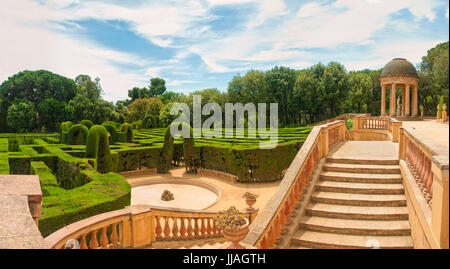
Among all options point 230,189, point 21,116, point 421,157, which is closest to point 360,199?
point 421,157

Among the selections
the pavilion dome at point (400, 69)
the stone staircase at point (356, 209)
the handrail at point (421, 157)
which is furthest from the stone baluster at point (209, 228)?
the pavilion dome at point (400, 69)

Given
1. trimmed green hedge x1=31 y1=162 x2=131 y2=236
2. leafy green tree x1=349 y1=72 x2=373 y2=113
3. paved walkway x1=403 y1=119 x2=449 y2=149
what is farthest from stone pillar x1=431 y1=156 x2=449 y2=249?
leafy green tree x1=349 y1=72 x2=373 y2=113

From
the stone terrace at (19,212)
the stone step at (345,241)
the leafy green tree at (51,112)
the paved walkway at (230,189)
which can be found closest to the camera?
the stone terrace at (19,212)

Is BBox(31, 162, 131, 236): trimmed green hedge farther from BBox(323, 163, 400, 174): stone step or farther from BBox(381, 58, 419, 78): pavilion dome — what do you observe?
BBox(381, 58, 419, 78): pavilion dome

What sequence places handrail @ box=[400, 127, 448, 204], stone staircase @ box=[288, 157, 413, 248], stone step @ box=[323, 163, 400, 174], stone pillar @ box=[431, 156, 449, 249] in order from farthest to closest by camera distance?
1. stone step @ box=[323, 163, 400, 174]
2. stone staircase @ box=[288, 157, 413, 248]
3. handrail @ box=[400, 127, 448, 204]
4. stone pillar @ box=[431, 156, 449, 249]

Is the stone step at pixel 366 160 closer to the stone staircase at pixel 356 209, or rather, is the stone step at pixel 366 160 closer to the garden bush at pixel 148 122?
the stone staircase at pixel 356 209

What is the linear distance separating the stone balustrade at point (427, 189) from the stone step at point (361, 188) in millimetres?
372

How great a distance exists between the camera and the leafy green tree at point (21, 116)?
36.6m

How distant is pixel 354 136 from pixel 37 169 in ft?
65.3

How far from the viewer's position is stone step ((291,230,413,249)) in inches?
208

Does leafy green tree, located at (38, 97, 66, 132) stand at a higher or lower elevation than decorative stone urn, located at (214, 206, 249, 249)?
higher

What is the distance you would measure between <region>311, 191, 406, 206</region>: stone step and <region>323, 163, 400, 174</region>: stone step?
1.02m

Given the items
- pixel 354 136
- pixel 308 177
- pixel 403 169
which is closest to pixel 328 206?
pixel 308 177
